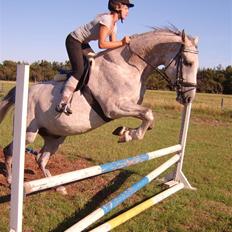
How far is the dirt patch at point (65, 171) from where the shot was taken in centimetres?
534

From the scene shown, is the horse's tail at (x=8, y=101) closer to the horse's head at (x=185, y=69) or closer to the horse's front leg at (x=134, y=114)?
the horse's front leg at (x=134, y=114)

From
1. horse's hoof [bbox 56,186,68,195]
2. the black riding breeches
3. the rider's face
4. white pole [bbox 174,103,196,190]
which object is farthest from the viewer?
white pole [bbox 174,103,196,190]

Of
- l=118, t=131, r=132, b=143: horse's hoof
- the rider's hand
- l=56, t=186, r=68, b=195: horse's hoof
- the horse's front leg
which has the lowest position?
l=56, t=186, r=68, b=195: horse's hoof

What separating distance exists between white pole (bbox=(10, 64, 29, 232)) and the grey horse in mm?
1680

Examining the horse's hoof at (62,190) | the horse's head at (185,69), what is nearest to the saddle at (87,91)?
the horse's head at (185,69)

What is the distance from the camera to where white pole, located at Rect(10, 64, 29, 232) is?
2.37 meters

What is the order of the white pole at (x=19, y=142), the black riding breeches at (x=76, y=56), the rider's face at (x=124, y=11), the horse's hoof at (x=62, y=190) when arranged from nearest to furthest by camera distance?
the white pole at (x=19, y=142) < the rider's face at (x=124, y=11) < the black riding breeches at (x=76, y=56) < the horse's hoof at (x=62, y=190)

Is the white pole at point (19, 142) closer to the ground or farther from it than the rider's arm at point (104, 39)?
closer to the ground

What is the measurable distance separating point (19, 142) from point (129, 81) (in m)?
1.90

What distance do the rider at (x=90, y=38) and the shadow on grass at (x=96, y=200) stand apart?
1.21m

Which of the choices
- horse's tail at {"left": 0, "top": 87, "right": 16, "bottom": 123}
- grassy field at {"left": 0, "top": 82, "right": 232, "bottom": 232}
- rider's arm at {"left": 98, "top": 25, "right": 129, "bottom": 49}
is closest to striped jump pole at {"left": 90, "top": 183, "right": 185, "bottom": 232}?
grassy field at {"left": 0, "top": 82, "right": 232, "bottom": 232}

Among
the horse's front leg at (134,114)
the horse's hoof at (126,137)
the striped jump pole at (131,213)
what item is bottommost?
the striped jump pole at (131,213)

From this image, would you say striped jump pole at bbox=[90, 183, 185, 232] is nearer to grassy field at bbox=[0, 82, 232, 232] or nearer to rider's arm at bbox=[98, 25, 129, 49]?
grassy field at bbox=[0, 82, 232, 232]

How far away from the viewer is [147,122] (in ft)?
13.2
